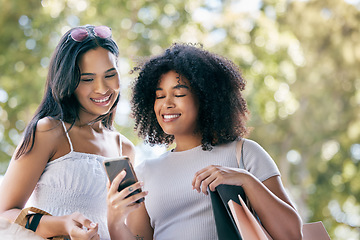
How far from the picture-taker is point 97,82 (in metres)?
2.06

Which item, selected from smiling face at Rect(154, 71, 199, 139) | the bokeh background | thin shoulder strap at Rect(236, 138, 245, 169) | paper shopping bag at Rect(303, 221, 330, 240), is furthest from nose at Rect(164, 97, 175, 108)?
paper shopping bag at Rect(303, 221, 330, 240)

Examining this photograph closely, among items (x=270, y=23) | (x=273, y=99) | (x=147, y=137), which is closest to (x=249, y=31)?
(x=270, y=23)

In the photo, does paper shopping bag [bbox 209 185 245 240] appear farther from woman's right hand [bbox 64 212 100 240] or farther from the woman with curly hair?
woman's right hand [bbox 64 212 100 240]

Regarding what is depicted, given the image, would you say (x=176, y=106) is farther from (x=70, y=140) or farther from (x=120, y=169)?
(x=70, y=140)

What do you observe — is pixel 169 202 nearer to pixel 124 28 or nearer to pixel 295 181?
pixel 124 28

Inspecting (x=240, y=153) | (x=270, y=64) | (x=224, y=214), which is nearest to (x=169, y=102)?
(x=240, y=153)

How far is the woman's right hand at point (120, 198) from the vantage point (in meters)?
1.62

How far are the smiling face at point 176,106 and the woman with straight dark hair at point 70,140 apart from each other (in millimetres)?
281

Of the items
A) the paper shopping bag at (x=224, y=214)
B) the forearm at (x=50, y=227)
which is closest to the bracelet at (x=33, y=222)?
the forearm at (x=50, y=227)

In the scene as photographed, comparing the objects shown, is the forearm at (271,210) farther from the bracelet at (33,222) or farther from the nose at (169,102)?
the bracelet at (33,222)

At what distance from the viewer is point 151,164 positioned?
79.8 inches

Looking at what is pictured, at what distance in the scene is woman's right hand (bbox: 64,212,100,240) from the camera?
1554 millimetres

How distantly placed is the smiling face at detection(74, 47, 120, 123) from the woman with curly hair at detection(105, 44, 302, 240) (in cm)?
12

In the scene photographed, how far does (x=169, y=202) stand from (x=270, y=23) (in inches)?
235
